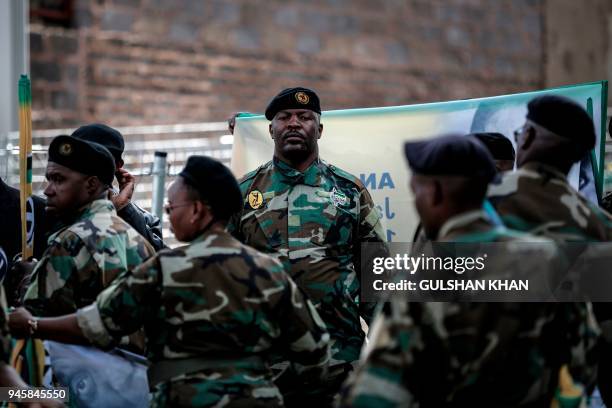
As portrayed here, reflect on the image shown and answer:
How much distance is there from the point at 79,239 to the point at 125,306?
2.75 feet

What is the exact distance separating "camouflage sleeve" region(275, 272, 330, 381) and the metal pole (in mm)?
3242

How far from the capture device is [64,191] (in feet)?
16.4

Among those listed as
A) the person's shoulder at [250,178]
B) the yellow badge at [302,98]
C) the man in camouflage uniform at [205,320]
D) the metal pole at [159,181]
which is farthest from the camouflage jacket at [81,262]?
the metal pole at [159,181]

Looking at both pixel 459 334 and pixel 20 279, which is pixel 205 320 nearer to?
pixel 459 334

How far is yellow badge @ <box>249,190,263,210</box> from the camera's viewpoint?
5.66m

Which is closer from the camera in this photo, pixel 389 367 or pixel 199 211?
pixel 389 367

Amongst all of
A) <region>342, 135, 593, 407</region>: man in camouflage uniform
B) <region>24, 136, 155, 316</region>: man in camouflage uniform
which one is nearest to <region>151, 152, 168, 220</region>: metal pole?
<region>24, 136, 155, 316</region>: man in camouflage uniform

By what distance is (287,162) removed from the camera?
573 cm

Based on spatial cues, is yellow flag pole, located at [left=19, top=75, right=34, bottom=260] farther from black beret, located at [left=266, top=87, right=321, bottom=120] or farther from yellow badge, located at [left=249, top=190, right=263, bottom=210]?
black beret, located at [left=266, top=87, right=321, bottom=120]

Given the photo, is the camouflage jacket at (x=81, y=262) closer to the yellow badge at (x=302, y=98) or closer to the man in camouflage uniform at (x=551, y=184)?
the yellow badge at (x=302, y=98)

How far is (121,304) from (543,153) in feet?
5.23

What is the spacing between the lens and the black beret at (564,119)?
14.1 feet

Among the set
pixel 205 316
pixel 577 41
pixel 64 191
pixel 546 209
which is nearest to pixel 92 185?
pixel 64 191

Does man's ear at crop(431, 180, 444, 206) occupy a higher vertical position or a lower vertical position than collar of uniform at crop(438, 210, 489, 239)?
higher
